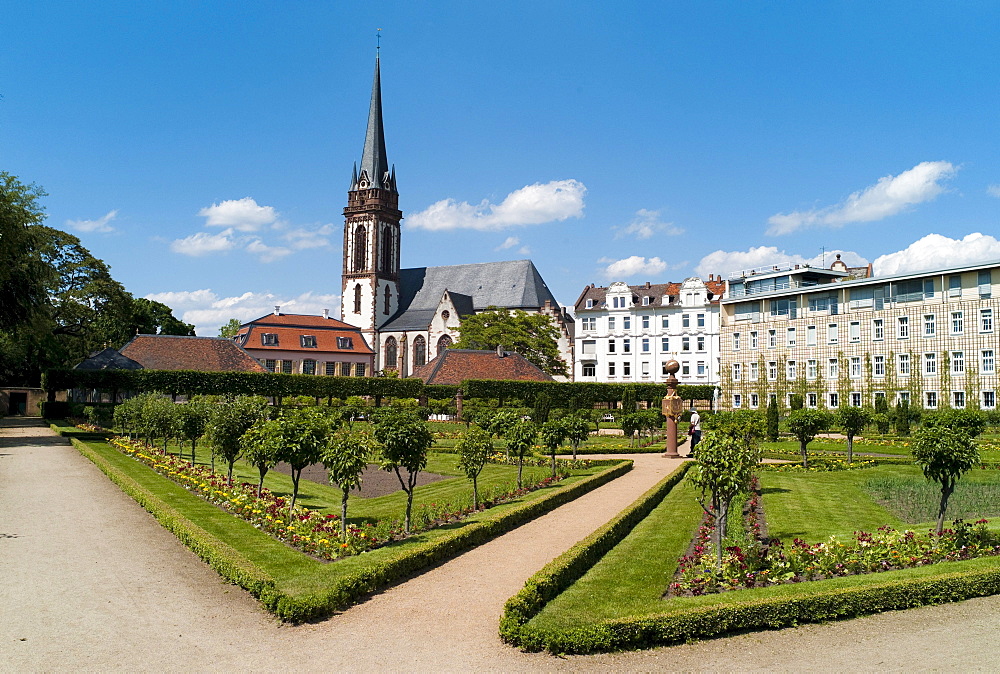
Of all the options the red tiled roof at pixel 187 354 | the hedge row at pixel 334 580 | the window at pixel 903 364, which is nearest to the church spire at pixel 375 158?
the red tiled roof at pixel 187 354

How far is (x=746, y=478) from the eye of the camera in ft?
44.8

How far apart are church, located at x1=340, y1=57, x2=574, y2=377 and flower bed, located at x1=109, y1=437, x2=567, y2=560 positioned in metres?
A: 79.2

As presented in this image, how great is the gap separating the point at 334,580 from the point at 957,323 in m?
57.5

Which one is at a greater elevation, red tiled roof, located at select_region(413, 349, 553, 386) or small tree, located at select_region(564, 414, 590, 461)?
red tiled roof, located at select_region(413, 349, 553, 386)

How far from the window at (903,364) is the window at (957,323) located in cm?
386

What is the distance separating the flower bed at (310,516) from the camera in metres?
14.9

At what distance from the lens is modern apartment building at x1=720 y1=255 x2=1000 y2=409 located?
55656mm

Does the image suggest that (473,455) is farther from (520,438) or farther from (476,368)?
(476,368)

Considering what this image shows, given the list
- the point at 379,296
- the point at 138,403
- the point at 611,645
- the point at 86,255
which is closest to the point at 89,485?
the point at 138,403

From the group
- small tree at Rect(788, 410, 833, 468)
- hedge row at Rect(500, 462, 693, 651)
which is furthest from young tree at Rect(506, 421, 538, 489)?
small tree at Rect(788, 410, 833, 468)

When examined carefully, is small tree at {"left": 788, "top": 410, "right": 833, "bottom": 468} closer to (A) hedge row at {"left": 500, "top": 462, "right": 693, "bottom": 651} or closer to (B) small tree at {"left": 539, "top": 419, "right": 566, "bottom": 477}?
(B) small tree at {"left": 539, "top": 419, "right": 566, "bottom": 477}

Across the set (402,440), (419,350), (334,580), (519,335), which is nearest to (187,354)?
(519,335)

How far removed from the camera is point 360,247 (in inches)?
4555

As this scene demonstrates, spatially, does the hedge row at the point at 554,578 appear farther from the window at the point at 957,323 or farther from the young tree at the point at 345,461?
the window at the point at 957,323
